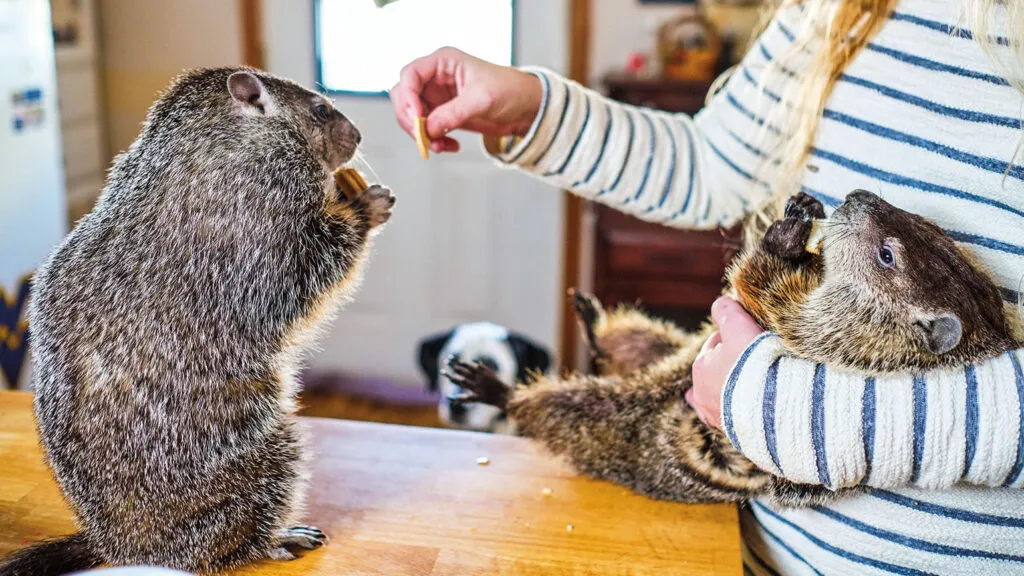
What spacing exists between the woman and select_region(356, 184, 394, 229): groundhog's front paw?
0.11 m

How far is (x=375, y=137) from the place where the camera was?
330 cm

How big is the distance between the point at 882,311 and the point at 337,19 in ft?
8.69

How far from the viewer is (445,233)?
11.0 ft

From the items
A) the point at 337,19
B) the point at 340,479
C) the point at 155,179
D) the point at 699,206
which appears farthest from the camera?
the point at 337,19

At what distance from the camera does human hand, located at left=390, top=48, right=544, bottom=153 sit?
103cm

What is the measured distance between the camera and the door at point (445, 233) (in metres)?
3.23

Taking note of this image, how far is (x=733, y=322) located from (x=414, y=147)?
250cm

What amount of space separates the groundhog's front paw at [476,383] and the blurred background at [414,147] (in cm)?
162

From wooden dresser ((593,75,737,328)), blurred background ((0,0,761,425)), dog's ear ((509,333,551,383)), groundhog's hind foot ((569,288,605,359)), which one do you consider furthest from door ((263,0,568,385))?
groundhog's hind foot ((569,288,605,359))

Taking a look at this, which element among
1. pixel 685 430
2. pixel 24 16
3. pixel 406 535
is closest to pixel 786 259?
pixel 685 430

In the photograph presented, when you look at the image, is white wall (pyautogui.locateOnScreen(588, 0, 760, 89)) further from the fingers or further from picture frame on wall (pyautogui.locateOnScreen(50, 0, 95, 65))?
the fingers

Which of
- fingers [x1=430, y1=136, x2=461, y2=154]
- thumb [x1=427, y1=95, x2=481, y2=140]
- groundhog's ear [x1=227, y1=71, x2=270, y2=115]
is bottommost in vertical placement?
fingers [x1=430, y1=136, x2=461, y2=154]

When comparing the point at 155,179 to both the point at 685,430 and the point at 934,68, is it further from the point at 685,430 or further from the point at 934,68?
the point at 934,68

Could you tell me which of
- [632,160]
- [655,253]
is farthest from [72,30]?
[632,160]
